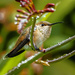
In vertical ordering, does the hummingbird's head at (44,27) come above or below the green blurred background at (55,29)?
above

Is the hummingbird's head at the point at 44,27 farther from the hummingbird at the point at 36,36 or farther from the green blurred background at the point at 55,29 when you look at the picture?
the green blurred background at the point at 55,29

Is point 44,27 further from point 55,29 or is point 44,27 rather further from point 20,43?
point 55,29

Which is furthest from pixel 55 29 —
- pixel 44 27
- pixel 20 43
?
pixel 20 43

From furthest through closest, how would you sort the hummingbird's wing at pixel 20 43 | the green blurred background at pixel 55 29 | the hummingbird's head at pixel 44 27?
the green blurred background at pixel 55 29 → the hummingbird's head at pixel 44 27 → the hummingbird's wing at pixel 20 43

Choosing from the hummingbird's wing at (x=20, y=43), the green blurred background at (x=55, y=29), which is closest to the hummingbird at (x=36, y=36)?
the hummingbird's wing at (x=20, y=43)

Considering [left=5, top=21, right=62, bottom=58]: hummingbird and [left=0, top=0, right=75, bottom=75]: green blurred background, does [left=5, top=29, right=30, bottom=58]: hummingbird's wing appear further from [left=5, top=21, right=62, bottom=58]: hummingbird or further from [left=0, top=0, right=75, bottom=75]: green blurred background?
[left=0, top=0, right=75, bottom=75]: green blurred background

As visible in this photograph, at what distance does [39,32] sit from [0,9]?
98 cm

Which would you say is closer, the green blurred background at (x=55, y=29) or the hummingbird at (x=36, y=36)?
the hummingbird at (x=36, y=36)

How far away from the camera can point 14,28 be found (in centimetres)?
187

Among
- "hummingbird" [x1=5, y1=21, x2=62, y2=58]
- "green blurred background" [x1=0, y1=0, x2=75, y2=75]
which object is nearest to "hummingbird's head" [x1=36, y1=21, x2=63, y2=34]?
"hummingbird" [x1=5, y1=21, x2=62, y2=58]

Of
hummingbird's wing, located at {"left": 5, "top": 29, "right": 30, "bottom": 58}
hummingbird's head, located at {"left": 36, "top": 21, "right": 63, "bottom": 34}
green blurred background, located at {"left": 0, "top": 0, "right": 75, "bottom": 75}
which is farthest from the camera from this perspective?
green blurred background, located at {"left": 0, "top": 0, "right": 75, "bottom": 75}

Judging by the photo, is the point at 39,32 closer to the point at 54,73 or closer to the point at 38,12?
the point at 38,12

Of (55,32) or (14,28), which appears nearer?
(14,28)

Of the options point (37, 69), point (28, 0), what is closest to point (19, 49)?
point (28, 0)
